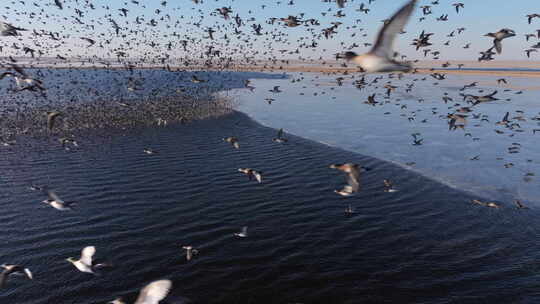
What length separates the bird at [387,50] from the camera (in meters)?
6.10

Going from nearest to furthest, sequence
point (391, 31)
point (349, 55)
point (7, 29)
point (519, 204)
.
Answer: point (391, 31) → point (349, 55) → point (7, 29) → point (519, 204)

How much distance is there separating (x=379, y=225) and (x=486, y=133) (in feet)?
87.1

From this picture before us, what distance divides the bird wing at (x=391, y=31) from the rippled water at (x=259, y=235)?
26.1 feet

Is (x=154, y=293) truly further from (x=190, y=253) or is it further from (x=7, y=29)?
(x=7, y=29)

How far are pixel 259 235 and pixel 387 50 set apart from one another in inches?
380

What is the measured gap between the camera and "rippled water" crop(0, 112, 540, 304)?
10477 mm

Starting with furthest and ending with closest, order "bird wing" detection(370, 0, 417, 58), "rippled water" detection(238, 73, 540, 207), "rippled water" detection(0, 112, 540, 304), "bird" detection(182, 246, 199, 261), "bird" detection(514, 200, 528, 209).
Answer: "rippled water" detection(238, 73, 540, 207) < "bird" detection(514, 200, 528, 209) < "bird" detection(182, 246, 199, 261) < "rippled water" detection(0, 112, 540, 304) < "bird wing" detection(370, 0, 417, 58)

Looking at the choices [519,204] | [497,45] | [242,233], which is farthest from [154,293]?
[519,204]

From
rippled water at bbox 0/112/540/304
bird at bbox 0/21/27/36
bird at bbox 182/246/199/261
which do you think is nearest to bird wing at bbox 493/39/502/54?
rippled water at bbox 0/112/540/304

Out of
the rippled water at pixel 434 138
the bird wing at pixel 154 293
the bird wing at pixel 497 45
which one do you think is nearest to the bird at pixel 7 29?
the bird wing at pixel 154 293

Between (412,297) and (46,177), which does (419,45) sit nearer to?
(412,297)

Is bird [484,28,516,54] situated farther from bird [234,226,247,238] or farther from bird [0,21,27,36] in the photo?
bird [0,21,27,36]

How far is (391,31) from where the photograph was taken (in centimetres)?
641

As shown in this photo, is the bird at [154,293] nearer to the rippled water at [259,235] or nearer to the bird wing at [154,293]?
the bird wing at [154,293]
